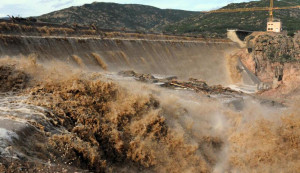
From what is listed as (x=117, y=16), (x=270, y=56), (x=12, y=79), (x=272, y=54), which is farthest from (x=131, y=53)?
(x=117, y=16)

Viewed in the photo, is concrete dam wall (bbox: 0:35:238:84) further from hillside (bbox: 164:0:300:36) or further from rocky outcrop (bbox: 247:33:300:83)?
hillside (bbox: 164:0:300:36)

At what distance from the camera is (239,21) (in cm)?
9544

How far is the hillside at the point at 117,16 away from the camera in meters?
84.6

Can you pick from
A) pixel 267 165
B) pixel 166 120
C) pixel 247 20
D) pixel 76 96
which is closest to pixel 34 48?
pixel 76 96

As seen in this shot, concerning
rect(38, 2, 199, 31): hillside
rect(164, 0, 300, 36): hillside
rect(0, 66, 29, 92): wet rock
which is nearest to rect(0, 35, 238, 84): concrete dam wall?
rect(0, 66, 29, 92): wet rock

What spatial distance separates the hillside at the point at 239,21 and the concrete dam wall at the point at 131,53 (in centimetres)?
4655

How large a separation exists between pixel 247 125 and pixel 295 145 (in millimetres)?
1677

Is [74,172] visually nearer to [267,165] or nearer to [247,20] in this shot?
[267,165]

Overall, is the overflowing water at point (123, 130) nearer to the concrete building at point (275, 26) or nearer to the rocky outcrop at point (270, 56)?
the rocky outcrop at point (270, 56)

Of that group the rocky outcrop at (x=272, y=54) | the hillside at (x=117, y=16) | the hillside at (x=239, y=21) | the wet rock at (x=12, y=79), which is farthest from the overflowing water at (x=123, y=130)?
the hillside at (x=239, y=21)

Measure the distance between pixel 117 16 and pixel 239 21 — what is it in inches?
1583

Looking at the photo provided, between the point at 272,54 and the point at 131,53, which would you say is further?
the point at 272,54

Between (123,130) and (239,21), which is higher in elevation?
(239,21)

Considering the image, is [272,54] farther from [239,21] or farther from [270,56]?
[239,21]
